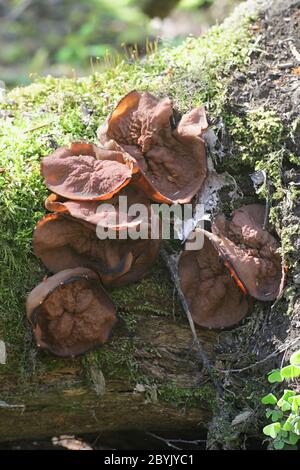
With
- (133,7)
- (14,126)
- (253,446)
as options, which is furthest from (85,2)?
(253,446)

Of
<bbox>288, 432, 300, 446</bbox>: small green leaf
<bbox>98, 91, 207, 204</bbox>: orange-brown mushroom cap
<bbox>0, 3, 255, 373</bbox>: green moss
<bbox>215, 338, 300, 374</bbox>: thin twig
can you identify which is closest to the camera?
<bbox>288, 432, 300, 446</bbox>: small green leaf

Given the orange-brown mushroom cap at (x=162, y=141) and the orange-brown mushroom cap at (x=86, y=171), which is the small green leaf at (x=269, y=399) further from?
the orange-brown mushroom cap at (x=86, y=171)

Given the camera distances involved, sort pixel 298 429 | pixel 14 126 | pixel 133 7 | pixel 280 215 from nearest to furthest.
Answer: pixel 298 429
pixel 280 215
pixel 14 126
pixel 133 7

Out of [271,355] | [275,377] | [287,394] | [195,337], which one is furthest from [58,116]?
[287,394]

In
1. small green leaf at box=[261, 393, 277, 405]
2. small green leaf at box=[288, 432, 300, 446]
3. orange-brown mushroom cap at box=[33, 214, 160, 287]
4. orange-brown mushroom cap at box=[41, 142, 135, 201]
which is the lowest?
small green leaf at box=[288, 432, 300, 446]

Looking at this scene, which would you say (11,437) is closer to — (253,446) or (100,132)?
(253,446)

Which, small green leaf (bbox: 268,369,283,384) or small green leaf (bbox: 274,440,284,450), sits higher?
small green leaf (bbox: 268,369,283,384)

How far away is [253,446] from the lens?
137 inches

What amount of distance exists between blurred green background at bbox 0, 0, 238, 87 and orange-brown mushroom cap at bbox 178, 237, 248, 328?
5235 mm

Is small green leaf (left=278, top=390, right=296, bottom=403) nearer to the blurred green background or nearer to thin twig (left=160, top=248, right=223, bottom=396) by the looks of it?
thin twig (left=160, top=248, right=223, bottom=396)

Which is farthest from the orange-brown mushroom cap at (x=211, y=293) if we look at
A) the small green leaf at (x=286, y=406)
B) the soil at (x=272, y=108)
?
the small green leaf at (x=286, y=406)

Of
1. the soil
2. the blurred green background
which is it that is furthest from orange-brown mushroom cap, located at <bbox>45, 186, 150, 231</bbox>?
the blurred green background

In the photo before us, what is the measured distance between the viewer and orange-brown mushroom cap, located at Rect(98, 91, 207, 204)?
3576 mm

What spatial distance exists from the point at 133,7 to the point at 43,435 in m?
6.84
